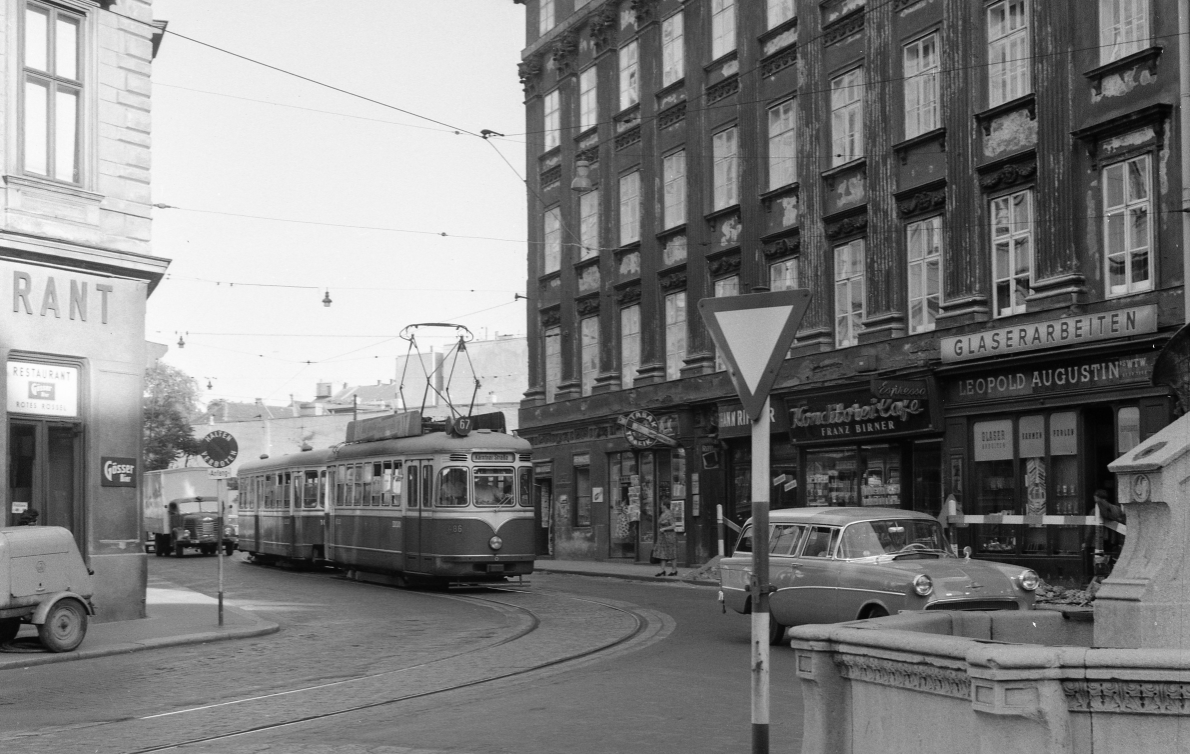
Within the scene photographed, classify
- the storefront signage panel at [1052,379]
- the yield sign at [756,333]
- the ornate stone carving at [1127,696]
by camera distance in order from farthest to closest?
the storefront signage panel at [1052,379] < the yield sign at [756,333] < the ornate stone carving at [1127,696]

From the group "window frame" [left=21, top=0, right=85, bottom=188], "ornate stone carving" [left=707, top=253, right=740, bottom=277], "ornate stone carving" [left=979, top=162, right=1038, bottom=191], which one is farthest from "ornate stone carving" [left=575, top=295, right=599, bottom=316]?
"window frame" [left=21, top=0, right=85, bottom=188]

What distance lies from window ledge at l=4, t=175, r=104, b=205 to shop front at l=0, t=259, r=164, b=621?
3.43 ft

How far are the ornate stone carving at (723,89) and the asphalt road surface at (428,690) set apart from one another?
15.9m

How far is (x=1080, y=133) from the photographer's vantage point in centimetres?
2275

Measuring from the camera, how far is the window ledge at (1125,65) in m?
21.5

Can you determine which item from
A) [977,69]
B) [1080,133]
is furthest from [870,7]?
[1080,133]

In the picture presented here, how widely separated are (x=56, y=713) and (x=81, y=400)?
356 inches

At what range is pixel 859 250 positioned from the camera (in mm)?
28797

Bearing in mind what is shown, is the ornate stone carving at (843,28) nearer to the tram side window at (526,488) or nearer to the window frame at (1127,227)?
the window frame at (1127,227)

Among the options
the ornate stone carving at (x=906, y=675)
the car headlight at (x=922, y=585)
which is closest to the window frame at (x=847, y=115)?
the car headlight at (x=922, y=585)

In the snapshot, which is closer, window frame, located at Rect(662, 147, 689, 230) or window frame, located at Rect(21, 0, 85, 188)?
window frame, located at Rect(21, 0, 85, 188)

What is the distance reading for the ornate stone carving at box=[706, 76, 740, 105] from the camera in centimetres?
3334

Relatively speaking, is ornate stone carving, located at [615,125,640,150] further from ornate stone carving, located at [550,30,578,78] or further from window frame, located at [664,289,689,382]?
window frame, located at [664,289,689,382]

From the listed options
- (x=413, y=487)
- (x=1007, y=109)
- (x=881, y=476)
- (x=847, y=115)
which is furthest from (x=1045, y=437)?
(x=413, y=487)
